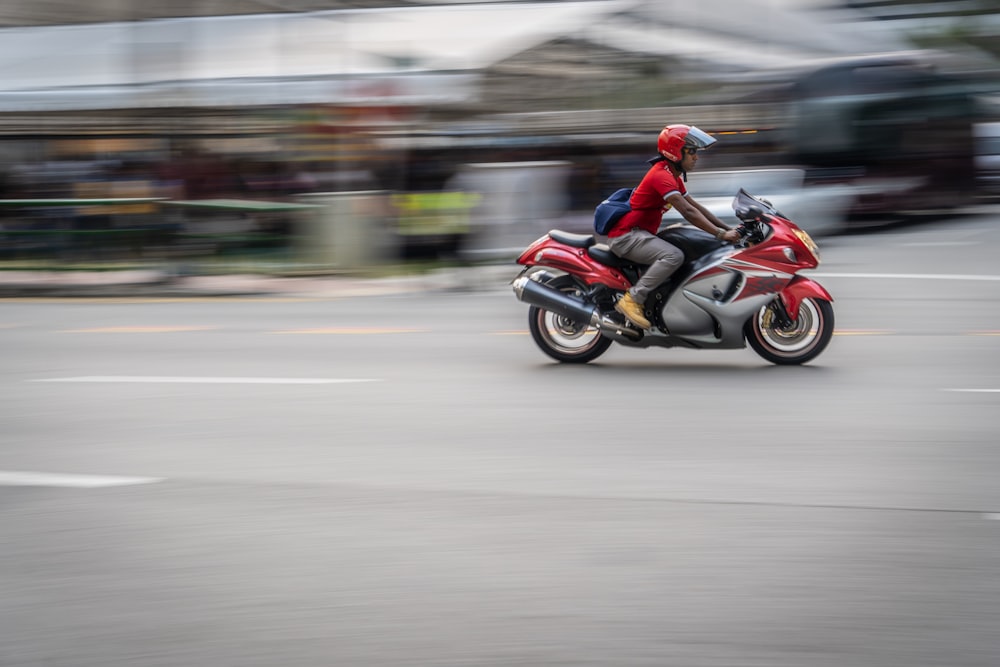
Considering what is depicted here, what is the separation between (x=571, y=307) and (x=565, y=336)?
39cm

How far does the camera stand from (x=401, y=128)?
19.0 m

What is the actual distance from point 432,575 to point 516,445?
2.20 m

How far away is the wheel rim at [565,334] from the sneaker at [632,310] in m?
0.44

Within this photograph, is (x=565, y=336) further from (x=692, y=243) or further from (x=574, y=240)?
(x=692, y=243)

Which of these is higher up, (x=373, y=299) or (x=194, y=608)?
(x=194, y=608)

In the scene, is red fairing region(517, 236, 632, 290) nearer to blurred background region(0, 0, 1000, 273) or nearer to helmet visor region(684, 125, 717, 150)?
helmet visor region(684, 125, 717, 150)

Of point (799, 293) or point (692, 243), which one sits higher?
point (692, 243)

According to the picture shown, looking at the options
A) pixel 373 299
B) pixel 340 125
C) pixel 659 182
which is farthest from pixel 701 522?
pixel 340 125

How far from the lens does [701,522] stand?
533cm

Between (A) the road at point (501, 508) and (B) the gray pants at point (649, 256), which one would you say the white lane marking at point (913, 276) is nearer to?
(A) the road at point (501, 508)

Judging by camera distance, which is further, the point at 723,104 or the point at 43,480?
the point at 723,104

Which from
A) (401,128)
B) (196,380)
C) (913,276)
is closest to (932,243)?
(913,276)

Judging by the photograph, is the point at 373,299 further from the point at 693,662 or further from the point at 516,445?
the point at 693,662

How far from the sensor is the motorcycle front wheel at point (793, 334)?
924 cm
